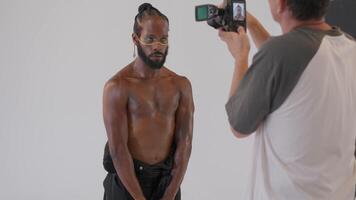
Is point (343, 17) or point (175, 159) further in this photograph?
point (343, 17)

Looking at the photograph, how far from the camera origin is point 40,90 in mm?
3217

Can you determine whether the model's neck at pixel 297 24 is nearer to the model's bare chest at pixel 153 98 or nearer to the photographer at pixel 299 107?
the photographer at pixel 299 107

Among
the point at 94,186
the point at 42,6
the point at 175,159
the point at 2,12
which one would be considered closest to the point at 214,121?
the point at 94,186

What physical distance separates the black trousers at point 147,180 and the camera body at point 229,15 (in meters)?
0.68

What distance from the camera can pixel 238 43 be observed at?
1291mm

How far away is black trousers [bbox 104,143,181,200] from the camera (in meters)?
1.85

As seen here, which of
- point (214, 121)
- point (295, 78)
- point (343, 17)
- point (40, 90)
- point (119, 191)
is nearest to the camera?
point (295, 78)

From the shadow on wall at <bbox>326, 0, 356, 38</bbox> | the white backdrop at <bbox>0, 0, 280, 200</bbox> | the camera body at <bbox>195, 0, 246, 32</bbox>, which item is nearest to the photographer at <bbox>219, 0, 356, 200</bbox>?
the camera body at <bbox>195, 0, 246, 32</bbox>

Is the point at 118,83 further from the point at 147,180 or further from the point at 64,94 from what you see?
the point at 64,94

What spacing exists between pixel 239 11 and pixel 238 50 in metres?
0.18

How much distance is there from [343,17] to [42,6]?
197 centimetres

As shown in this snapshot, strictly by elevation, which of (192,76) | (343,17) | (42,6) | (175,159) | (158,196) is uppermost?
(42,6)

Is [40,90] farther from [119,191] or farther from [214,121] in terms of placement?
[119,191]

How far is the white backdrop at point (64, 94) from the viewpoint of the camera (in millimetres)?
3070
